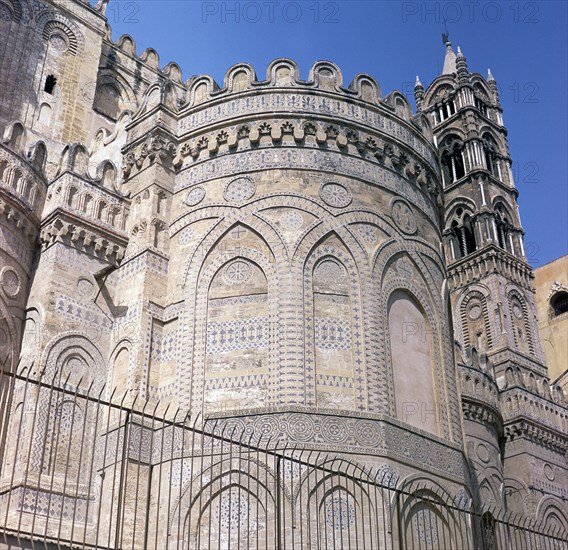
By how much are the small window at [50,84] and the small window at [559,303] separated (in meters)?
24.7

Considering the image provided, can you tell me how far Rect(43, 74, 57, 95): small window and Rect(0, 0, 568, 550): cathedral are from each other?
40 mm

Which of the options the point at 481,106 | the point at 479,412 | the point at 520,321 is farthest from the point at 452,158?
the point at 479,412

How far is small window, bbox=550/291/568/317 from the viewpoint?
3444 cm

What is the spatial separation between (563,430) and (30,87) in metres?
17.0

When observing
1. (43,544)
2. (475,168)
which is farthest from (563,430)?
(43,544)

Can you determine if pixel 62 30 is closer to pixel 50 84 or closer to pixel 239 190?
pixel 50 84

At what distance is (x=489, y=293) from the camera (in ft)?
89.5

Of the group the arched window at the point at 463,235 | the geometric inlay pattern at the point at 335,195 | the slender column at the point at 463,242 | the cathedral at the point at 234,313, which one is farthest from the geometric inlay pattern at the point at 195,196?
the slender column at the point at 463,242

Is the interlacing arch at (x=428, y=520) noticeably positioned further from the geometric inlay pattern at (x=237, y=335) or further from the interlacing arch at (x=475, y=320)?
the interlacing arch at (x=475, y=320)

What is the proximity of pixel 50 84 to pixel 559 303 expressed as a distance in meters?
25.1

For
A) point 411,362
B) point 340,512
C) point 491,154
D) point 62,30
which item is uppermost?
point 491,154

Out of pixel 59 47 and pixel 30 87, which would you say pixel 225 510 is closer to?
pixel 30 87

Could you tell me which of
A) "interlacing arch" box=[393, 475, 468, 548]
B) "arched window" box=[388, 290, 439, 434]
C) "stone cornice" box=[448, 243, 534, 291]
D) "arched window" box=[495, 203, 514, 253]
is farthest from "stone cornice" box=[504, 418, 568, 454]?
"interlacing arch" box=[393, 475, 468, 548]

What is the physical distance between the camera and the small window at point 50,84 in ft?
54.0
